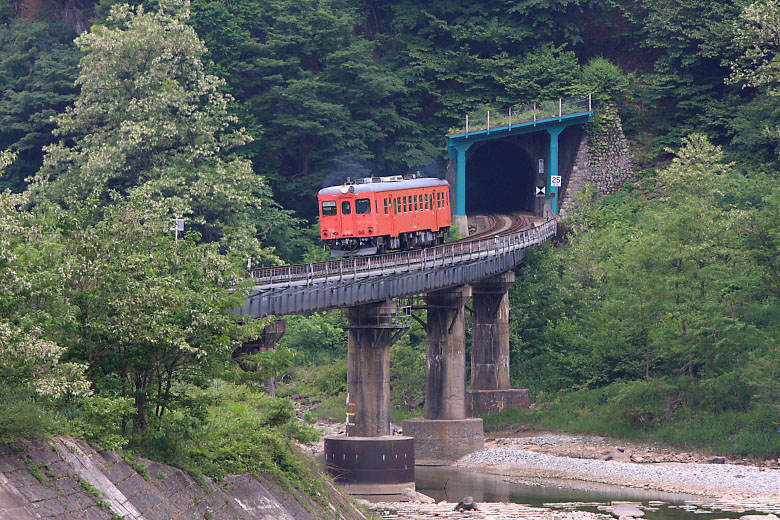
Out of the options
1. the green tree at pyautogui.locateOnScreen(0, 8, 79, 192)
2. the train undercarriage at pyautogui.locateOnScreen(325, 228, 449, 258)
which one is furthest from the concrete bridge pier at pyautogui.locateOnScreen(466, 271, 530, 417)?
the green tree at pyautogui.locateOnScreen(0, 8, 79, 192)

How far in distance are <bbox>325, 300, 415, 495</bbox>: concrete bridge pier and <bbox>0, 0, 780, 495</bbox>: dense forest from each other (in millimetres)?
3410

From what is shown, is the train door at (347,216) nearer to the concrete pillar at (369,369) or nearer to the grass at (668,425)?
the concrete pillar at (369,369)

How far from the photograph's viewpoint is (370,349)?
5584 cm

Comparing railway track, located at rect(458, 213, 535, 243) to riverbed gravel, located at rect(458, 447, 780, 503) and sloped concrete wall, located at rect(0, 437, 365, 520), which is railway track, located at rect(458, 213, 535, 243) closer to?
riverbed gravel, located at rect(458, 447, 780, 503)

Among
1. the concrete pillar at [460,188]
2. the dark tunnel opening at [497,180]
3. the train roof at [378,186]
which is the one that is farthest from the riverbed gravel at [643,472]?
the dark tunnel opening at [497,180]

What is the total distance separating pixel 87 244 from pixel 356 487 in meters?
26.2

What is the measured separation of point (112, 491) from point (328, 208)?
113 ft

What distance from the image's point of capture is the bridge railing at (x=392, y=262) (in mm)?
47719

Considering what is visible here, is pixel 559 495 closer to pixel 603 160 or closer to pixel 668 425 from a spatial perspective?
pixel 668 425

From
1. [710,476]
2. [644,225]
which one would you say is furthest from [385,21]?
[710,476]

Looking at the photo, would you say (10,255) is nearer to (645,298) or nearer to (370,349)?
(370,349)

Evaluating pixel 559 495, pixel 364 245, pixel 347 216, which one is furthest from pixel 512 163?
pixel 559 495

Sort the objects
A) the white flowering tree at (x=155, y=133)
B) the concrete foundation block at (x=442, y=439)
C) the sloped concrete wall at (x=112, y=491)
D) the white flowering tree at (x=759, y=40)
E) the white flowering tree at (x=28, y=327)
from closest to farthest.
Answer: the sloped concrete wall at (x=112, y=491) → the white flowering tree at (x=28, y=327) → the concrete foundation block at (x=442, y=439) → the white flowering tree at (x=155, y=133) → the white flowering tree at (x=759, y=40)

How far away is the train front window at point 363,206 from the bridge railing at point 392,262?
3231 millimetres
